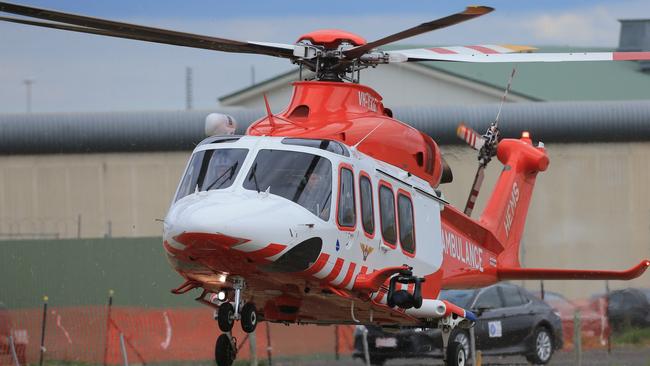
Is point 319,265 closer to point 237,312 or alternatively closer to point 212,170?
point 237,312

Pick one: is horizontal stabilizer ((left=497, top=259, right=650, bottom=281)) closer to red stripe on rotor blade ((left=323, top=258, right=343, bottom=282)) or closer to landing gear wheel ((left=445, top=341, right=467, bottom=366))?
landing gear wheel ((left=445, top=341, right=467, bottom=366))

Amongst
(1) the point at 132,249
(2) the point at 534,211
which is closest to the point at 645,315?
(2) the point at 534,211

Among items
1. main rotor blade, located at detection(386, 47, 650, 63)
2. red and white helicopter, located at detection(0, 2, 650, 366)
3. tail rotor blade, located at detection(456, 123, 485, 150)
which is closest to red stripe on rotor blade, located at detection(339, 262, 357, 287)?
red and white helicopter, located at detection(0, 2, 650, 366)

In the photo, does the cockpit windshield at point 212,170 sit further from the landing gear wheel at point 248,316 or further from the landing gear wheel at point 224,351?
the landing gear wheel at point 224,351

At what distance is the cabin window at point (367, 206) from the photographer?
44.9ft

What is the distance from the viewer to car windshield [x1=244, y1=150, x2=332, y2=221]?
12.9 m

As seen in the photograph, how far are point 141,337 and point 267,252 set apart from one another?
11.4 m

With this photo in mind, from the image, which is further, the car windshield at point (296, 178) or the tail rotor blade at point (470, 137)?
the tail rotor blade at point (470, 137)

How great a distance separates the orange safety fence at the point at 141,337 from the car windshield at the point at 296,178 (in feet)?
34.3

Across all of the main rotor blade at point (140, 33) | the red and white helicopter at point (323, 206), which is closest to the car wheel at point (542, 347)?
the red and white helicopter at point (323, 206)

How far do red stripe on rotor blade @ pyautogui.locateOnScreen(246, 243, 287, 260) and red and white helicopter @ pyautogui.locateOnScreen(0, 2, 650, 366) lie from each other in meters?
0.01

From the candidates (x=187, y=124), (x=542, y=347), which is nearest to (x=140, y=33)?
(x=542, y=347)

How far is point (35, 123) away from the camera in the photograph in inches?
1307

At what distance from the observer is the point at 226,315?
13.0 meters
